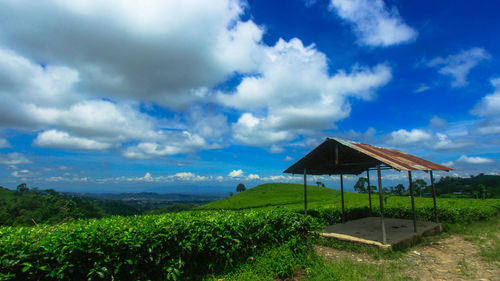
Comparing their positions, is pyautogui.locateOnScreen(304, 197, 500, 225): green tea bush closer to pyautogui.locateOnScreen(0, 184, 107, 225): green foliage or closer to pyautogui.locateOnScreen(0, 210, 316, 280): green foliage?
pyautogui.locateOnScreen(0, 210, 316, 280): green foliage

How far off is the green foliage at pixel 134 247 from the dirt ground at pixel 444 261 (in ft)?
10.6

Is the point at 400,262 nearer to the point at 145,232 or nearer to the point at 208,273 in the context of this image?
the point at 208,273

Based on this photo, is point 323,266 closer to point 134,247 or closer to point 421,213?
point 134,247

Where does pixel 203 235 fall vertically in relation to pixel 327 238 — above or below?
above

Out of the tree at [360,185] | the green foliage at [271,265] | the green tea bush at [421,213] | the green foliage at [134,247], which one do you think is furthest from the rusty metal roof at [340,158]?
the tree at [360,185]

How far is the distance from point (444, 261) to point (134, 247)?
9.08 meters

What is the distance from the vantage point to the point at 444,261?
7.63m

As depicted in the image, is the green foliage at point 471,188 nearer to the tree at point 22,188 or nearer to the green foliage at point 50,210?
the green foliage at point 50,210

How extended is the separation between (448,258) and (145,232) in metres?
9.40

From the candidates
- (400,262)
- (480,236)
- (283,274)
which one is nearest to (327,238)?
(400,262)

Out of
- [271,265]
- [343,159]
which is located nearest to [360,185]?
[343,159]

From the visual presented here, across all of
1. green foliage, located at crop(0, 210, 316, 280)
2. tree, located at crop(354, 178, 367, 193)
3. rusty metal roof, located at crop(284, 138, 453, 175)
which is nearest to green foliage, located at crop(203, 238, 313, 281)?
green foliage, located at crop(0, 210, 316, 280)

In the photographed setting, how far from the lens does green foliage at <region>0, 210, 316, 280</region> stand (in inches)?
150

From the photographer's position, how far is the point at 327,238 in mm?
9969
